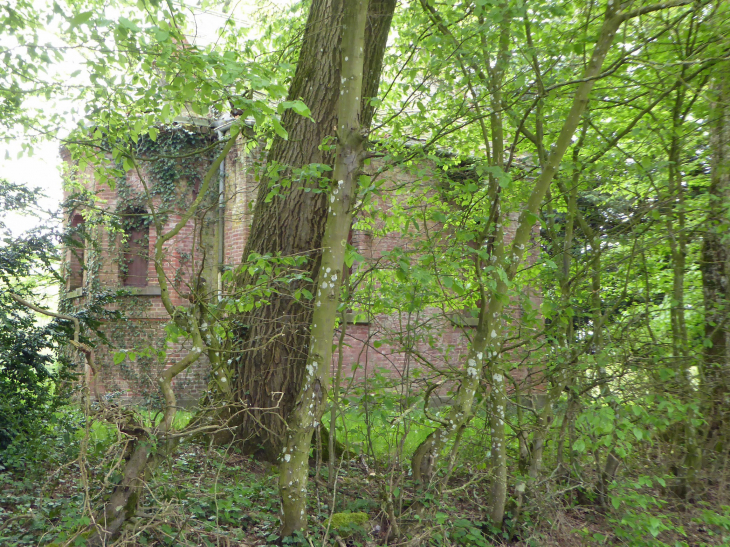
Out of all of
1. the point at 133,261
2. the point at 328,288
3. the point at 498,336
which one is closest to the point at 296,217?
the point at 328,288

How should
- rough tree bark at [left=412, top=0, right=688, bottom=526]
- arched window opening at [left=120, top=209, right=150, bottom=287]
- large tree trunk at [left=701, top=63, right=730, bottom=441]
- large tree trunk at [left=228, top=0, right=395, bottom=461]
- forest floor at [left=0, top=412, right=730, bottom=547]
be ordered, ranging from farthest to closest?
arched window opening at [left=120, top=209, right=150, bottom=287] → large tree trunk at [left=228, top=0, right=395, bottom=461] → large tree trunk at [left=701, top=63, right=730, bottom=441] → rough tree bark at [left=412, top=0, right=688, bottom=526] → forest floor at [left=0, top=412, right=730, bottom=547]

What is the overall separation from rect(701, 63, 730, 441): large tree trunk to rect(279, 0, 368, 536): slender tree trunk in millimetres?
3153

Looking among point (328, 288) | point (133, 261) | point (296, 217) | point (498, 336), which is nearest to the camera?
point (328, 288)

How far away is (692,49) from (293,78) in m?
4.04

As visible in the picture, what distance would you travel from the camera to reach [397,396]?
4.39m

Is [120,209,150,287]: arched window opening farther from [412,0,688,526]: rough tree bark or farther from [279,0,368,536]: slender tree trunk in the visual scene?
[412,0,688,526]: rough tree bark

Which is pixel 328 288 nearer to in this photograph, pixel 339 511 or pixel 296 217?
pixel 339 511

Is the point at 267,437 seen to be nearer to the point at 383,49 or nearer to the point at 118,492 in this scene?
the point at 118,492

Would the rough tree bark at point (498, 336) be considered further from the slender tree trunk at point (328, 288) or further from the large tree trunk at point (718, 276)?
the large tree trunk at point (718, 276)

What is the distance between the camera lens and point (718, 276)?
18.5 ft

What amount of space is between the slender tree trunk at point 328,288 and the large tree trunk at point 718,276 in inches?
124

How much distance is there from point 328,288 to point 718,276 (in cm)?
417

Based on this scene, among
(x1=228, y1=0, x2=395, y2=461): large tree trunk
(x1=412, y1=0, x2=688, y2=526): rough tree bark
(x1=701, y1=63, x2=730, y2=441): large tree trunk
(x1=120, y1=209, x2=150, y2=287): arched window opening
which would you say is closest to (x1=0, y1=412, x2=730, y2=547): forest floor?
(x1=412, y1=0, x2=688, y2=526): rough tree bark

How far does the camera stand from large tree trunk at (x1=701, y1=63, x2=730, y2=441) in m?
5.08
